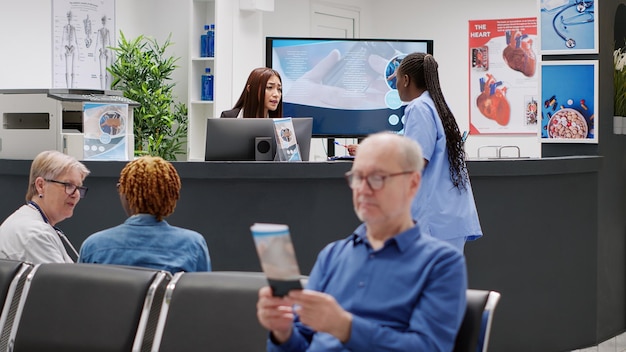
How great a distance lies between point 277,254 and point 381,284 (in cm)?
39

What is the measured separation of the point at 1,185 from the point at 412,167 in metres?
2.99

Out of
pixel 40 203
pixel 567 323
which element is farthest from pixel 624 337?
pixel 40 203

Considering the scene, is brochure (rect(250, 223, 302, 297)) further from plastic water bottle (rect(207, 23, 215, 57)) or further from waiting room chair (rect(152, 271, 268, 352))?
plastic water bottle (rect(207, 23, 215, 57))

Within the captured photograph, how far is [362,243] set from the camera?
2199 millimetres

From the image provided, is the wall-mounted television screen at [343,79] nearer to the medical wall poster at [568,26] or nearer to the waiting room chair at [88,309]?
the medical wall poster at [568,26]

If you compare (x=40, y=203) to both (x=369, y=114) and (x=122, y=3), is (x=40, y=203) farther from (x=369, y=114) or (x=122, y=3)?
(x=122, y=3)

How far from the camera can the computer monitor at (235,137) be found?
4418 mm

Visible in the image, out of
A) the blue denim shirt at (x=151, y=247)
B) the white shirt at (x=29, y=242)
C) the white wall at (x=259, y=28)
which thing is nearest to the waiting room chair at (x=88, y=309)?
the blue denim shirt at (x=151, y=247)

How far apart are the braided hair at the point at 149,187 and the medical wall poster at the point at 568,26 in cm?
293

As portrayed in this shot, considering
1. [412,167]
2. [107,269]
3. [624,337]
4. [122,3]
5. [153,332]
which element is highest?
[122,3]

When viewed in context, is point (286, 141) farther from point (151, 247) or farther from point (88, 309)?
point (88, 309)

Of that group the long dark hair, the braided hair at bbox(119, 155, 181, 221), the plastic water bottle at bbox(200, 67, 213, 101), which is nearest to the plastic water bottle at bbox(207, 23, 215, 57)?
the plastic water bottle at bbox(200, 67, 213, 101)

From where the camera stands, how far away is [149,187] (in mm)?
2801

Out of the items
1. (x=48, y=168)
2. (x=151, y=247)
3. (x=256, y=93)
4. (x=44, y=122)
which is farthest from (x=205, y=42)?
(x=151, y=247)
